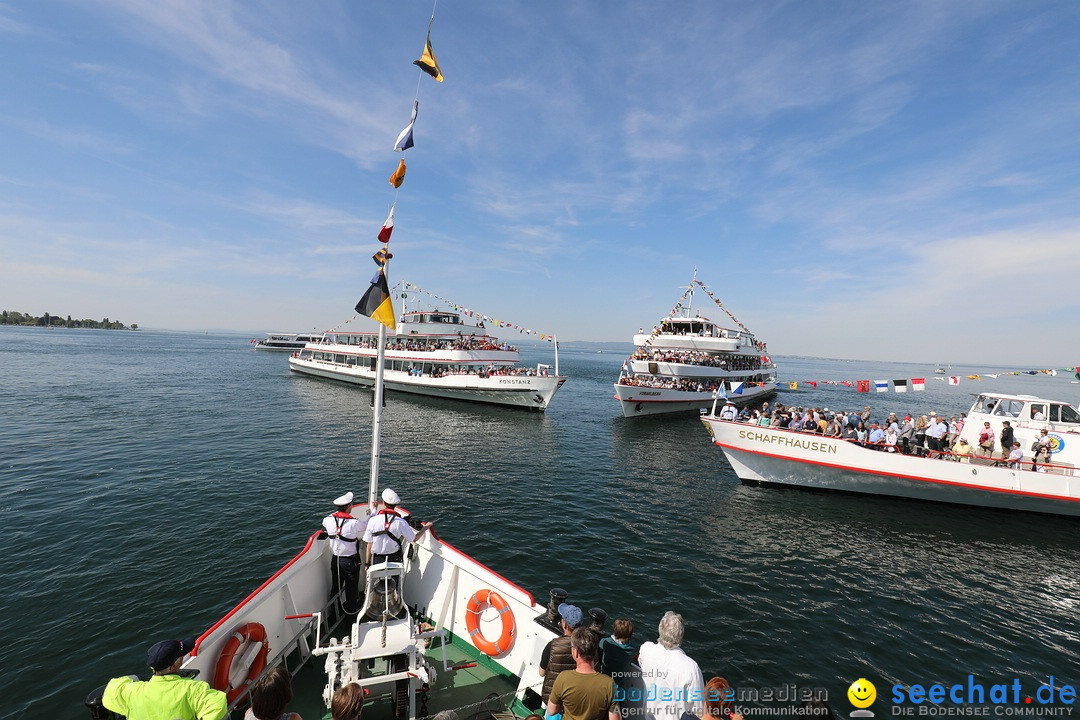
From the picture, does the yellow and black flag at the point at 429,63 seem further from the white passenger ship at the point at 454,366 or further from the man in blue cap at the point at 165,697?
the white passenger ship at the point at 454,366

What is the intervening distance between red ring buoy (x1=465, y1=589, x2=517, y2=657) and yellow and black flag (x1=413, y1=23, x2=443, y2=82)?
8.54 meters

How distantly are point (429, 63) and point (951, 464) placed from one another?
64.4ft

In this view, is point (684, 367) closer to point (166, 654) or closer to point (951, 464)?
point (951, 464)

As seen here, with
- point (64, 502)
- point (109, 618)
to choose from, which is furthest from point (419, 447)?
point (109, 618)

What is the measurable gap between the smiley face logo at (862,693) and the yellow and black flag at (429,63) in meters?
12.5

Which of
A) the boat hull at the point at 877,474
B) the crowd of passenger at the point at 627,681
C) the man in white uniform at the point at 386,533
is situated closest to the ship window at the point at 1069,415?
the boat hull at the point at 877,474

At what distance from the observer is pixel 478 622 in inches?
257

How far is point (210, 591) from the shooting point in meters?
9.05

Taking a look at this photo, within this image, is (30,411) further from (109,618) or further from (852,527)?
(852,527)

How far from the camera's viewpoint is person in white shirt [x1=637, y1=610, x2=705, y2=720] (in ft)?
13.4

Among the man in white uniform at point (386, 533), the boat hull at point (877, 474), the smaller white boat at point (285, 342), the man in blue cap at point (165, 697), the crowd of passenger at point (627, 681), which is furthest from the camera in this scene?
the smaller white boat at point (285, 342)

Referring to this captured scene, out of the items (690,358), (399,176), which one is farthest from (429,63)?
(690,358)

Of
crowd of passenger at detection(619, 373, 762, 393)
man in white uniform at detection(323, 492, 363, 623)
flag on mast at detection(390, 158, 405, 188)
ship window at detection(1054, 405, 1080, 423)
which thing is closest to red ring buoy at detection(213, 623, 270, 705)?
man in white uniform at detection(323, 492, 363, 623)

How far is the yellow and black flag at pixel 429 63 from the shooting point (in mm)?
6867
